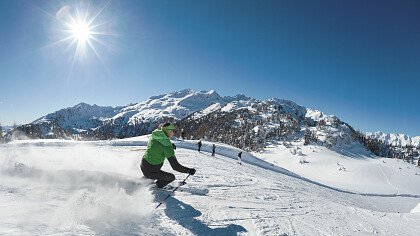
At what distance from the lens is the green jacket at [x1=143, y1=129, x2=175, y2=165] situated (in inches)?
356

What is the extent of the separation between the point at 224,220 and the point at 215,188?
171 inches

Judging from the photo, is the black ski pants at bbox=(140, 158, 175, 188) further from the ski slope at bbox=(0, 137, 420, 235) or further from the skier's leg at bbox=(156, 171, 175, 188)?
the ski slope at bbox=(0, 137, 420, 235)

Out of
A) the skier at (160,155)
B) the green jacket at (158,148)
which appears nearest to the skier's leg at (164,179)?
the skier at (160,155)

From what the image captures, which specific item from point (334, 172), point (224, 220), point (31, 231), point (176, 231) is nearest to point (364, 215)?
point (224, 220)

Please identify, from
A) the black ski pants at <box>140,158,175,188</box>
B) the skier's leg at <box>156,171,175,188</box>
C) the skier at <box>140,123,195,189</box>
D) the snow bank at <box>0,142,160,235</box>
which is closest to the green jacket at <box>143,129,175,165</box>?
the skier at <box>140,123,195,189</box>

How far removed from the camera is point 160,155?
372 inches

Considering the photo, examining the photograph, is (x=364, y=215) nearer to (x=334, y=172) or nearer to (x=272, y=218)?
(x=272, y=218)

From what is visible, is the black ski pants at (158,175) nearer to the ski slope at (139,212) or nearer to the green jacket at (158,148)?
the green jacket at (158,148)

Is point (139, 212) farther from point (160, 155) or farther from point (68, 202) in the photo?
point (160, 155)

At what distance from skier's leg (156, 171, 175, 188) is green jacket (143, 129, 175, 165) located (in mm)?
384

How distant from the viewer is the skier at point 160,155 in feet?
29.6

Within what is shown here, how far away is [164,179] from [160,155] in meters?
0.75

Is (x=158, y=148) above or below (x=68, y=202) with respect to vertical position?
above

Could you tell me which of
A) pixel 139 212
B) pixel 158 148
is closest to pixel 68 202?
pixel 139 212
